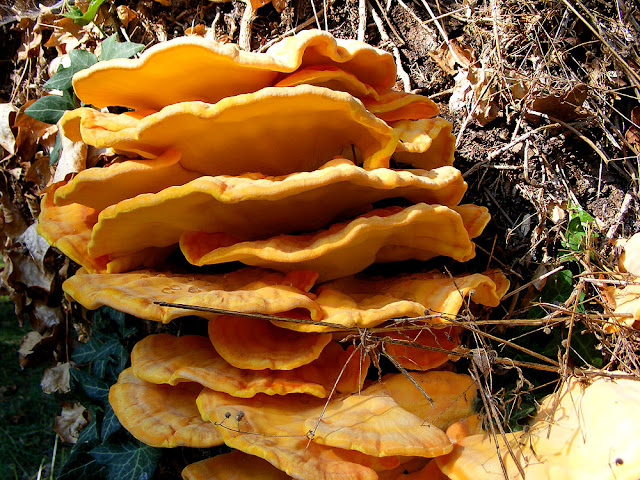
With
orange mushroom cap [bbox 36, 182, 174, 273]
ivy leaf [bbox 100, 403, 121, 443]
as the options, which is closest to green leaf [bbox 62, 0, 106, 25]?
orange mushroom cap [bbox 36, 182, 174, 273]

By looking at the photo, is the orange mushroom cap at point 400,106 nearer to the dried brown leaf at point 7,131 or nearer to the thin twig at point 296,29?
the thin twig at point 296,29

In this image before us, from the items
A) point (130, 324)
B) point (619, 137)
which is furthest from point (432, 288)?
point (130, 324)

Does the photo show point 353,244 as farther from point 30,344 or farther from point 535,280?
point 30,344

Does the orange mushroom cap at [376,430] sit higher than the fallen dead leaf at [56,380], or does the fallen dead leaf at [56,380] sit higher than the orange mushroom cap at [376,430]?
the orange mushroom cap at [376,430]

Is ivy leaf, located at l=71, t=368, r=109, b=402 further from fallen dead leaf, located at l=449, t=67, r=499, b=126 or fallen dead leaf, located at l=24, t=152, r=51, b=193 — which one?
fallen dead leaf, located at l=449, t=67, r=499, b=126

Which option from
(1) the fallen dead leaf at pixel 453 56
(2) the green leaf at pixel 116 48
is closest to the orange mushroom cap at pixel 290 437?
(1) the fallen dead leaf at pixel 453 56

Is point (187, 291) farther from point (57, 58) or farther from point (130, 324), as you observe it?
point (57, 58)
